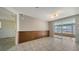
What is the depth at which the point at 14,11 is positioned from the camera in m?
2.36

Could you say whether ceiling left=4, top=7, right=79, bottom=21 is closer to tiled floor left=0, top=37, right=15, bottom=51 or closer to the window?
the window

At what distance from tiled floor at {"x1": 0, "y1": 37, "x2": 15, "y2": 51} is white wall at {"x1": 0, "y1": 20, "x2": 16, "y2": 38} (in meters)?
0.10

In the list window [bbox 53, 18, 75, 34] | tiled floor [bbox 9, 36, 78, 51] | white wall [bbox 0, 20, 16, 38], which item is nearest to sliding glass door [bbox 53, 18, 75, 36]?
window [bbox 53, 18, 75, 34]

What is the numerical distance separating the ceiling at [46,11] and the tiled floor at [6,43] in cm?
75

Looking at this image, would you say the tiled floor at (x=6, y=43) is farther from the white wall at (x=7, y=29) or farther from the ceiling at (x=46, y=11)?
the ceiling at (x=46, y=11)

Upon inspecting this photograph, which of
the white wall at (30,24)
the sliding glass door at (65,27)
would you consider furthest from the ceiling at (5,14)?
the sliding glass door at (65,27)

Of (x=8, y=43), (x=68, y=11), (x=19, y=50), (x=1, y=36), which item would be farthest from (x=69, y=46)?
(x=1, y=36)

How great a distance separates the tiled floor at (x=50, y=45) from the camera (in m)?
2.34

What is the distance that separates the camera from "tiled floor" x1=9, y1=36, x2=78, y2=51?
2.34 meters

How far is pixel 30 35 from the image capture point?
2.55m

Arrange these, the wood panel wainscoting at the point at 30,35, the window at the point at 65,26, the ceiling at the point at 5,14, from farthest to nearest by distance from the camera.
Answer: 1. the wood panel wainscoting at the point at 30,35
2. the window at the point at 65,26
3. the ceiling at the point at 5,14

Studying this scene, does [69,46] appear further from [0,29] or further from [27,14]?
[0,29]

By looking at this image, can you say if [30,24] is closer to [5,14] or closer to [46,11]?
[46,11]
